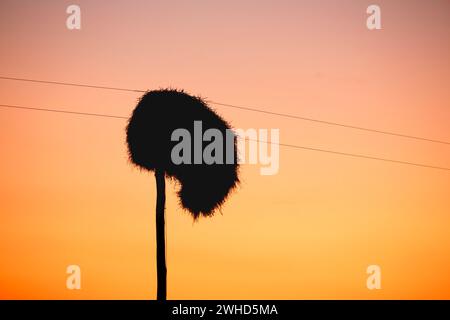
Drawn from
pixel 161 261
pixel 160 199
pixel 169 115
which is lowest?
pixel 161 261

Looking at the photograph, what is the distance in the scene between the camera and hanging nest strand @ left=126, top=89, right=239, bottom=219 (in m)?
22.8

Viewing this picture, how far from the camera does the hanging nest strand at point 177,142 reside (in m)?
22.8

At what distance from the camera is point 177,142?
74.9ft

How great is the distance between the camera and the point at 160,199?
2278 cm
